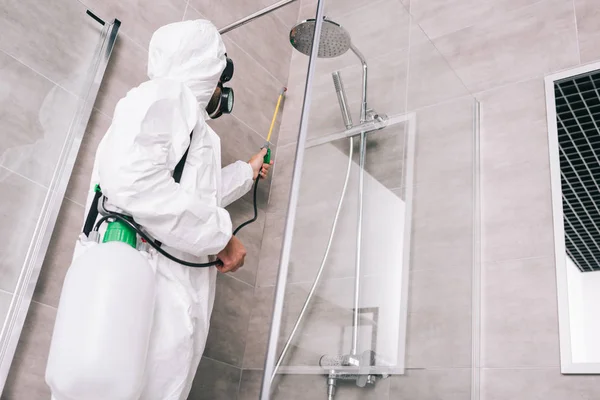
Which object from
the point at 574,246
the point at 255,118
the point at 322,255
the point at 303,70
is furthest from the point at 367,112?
the point at 303,70

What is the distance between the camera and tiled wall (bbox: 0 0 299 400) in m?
1.59

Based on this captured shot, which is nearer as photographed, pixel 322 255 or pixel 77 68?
pixel 322 255

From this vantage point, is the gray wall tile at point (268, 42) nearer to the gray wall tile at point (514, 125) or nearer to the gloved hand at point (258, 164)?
the gloved hand at point (258, 164)

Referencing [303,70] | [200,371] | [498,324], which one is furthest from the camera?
[303,70]

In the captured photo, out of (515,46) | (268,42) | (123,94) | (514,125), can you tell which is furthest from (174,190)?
(268,42)

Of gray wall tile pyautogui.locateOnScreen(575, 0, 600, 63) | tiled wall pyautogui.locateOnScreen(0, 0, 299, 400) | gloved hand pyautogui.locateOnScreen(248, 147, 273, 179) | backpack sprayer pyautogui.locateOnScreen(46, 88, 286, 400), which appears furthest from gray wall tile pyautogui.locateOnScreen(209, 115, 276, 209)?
gray wall tile pyautogui.locateOnScreen(575, 0, 600, 63)

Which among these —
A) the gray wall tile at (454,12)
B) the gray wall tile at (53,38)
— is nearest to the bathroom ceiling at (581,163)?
the gray wall tile at (454,12)

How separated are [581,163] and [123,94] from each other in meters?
1.40

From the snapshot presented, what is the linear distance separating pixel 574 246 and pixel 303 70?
4.62ft

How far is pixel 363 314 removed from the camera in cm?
134

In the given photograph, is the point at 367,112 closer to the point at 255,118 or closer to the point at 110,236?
the point at 110,236

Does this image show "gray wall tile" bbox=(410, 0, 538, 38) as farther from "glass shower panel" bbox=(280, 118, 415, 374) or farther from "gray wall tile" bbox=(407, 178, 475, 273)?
"glass shower panel" bbox=(280, 118, 415, 374)

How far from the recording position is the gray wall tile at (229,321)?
2.04 m

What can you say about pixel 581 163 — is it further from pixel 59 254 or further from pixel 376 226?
pixel 59 254
